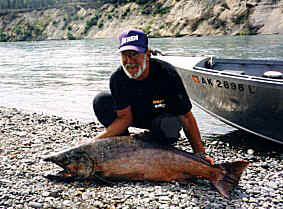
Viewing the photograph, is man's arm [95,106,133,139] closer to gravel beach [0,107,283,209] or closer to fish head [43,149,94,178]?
fish head [43,149,94,178]

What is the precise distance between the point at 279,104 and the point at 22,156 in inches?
176

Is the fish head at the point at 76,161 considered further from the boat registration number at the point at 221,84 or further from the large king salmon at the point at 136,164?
the boat registration number at the point at 221,84

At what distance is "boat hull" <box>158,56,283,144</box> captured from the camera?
6441mm

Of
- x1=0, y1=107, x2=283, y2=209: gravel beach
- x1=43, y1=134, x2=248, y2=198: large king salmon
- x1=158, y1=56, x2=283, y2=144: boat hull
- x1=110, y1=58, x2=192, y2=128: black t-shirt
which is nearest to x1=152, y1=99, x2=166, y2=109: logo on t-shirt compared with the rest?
x1=110, y1=58, x2=192, y2=128: black t-shirt

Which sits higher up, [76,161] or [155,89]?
[155,89]

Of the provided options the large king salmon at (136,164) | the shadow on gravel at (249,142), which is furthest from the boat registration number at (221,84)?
the large king salmon at (136,164)

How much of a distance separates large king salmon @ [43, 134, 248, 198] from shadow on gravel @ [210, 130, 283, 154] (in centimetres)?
266

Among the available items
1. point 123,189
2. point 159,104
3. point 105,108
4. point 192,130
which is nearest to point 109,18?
point 105,108

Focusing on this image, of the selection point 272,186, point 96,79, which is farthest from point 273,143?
point 96,79

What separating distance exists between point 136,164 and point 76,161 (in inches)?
30.0

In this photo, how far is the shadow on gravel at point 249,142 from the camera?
709cm

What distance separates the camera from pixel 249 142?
761 cm

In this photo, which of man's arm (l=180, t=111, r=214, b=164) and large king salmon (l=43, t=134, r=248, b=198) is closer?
large king salmon (l=43, t=134, r=248, b=198)

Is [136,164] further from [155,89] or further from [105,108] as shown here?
[105,108]
